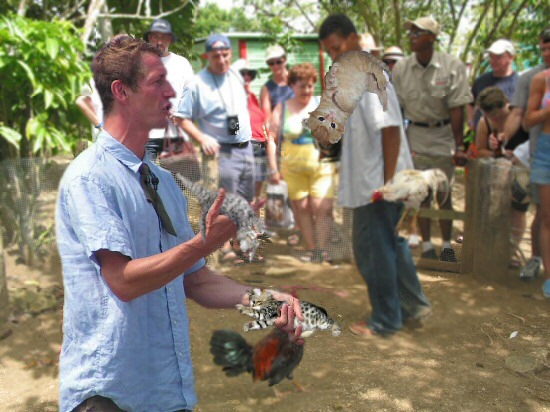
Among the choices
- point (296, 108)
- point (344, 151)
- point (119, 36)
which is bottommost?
point (344, 151)

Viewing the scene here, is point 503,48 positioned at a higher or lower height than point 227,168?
higher

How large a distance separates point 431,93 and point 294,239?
2.71 m

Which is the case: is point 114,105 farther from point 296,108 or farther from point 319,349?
point 319,349

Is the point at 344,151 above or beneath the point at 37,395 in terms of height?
above

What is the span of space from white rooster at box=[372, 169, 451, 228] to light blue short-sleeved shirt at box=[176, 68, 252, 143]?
990 mm

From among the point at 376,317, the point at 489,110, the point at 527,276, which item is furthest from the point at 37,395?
the point at 489,110

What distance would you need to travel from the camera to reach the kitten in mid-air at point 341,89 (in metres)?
1.40

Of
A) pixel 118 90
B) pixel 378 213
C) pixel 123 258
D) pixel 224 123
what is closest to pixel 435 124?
pixel 378 213

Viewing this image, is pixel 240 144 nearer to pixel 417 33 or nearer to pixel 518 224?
pixel 518 224

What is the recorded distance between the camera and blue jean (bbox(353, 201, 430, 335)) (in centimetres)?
322

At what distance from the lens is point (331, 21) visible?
8.98ft

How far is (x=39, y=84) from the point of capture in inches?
161

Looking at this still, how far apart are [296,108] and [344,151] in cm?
129

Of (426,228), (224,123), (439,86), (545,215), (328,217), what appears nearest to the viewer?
(224,123)
